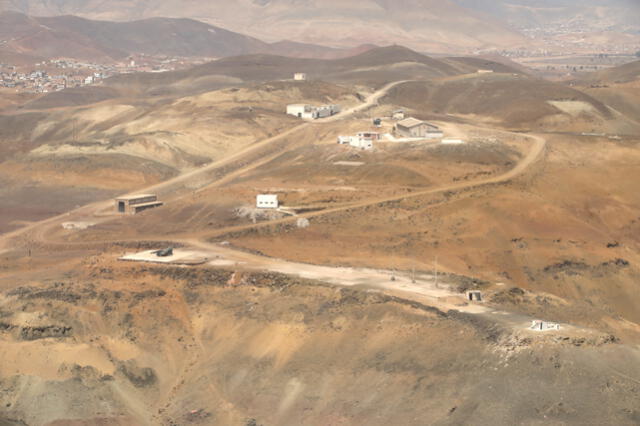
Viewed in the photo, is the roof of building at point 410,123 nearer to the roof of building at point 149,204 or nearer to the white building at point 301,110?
the white building at point 301,110

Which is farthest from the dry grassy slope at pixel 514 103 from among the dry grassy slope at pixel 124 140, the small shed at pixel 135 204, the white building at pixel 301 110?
the small shed at pixel 135 204

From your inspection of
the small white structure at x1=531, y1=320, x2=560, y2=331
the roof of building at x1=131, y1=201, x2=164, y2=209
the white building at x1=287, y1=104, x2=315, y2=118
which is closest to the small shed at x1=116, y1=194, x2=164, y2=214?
the roof of building at x1=131, y1=201, x2=164, y2=209

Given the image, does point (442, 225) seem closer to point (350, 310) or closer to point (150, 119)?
point (350, 310)

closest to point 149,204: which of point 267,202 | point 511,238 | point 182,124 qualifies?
point 267,202

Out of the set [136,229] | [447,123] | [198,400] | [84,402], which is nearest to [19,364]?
[84,402]

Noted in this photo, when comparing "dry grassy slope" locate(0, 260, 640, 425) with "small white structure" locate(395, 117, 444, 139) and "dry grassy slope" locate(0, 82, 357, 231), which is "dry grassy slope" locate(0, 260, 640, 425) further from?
"small white structure" locate(395, 117, 444, 139)
